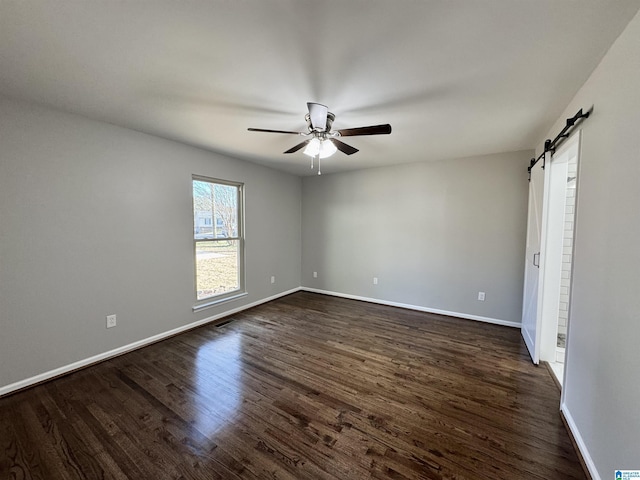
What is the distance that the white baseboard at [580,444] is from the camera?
1.35 m

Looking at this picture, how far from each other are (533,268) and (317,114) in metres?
2.86

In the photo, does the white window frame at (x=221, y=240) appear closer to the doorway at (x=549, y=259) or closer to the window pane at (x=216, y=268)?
the window pane at (x=216, y=268)

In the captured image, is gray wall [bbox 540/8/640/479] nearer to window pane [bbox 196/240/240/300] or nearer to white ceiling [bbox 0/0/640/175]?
white ceiling [bbox 0/0/640/175]

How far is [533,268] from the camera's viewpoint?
2.77 metres

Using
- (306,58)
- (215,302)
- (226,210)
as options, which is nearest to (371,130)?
(306,58)

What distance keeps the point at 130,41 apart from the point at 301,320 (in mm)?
3354

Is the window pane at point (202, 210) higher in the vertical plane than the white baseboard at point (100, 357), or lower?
higher

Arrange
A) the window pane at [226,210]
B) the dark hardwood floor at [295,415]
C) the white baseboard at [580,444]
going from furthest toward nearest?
the window pane at [226,210] → the dark hardwood floor at [295,415] → the white baseboard at [580,444]

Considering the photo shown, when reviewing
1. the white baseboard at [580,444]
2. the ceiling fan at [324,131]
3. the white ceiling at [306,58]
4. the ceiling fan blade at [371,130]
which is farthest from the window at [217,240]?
the white baseboard at [580,444]

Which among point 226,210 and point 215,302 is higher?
point 226,210

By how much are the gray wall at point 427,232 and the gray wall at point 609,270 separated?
1.86m

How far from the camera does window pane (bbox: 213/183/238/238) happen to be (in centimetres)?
371

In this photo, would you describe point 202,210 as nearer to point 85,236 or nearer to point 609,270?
point 85,236

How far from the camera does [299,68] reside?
5.25 ft
